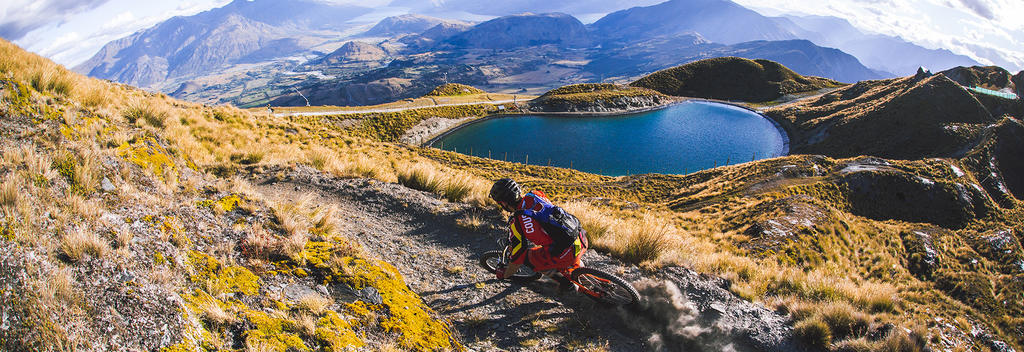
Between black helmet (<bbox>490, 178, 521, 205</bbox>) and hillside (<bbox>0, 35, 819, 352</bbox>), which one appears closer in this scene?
hillside (<bbox>0, 35, 819, 352</bbox>)

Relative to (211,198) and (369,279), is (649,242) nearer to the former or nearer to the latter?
(369,279)

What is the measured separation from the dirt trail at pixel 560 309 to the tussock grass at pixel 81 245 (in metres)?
3.59

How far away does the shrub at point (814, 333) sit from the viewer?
497 centimetres

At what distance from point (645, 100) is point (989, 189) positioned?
6268cm

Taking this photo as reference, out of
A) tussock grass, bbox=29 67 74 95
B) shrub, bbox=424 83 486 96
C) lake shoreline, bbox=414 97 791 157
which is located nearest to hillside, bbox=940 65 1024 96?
lake shoreline, bbox=414 97 791 157

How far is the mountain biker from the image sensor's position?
16.1 feet

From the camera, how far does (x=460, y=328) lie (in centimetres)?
521

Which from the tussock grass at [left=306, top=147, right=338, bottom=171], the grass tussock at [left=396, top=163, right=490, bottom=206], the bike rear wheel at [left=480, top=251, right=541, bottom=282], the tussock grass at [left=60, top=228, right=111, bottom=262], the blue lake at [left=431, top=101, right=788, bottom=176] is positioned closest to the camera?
the tussock grass at [left=60, top=228, right=111, bottom=262]

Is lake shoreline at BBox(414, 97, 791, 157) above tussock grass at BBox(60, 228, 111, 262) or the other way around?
the other way around

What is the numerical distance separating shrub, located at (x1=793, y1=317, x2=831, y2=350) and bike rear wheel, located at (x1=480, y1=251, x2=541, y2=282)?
3739 mm

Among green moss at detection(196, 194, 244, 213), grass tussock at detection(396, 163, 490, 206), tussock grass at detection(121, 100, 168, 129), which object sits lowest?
grass tussock at detection(396, 163, 490, 206)

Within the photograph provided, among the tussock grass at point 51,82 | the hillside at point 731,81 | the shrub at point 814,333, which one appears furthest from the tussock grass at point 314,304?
the hillside at point 731,81

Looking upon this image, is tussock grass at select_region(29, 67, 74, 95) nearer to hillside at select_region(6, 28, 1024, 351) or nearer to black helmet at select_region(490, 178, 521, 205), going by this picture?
hillside at select_region(6, 28, 1024, 351)

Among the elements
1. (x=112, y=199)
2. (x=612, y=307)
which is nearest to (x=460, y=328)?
(x=612, y=307)
